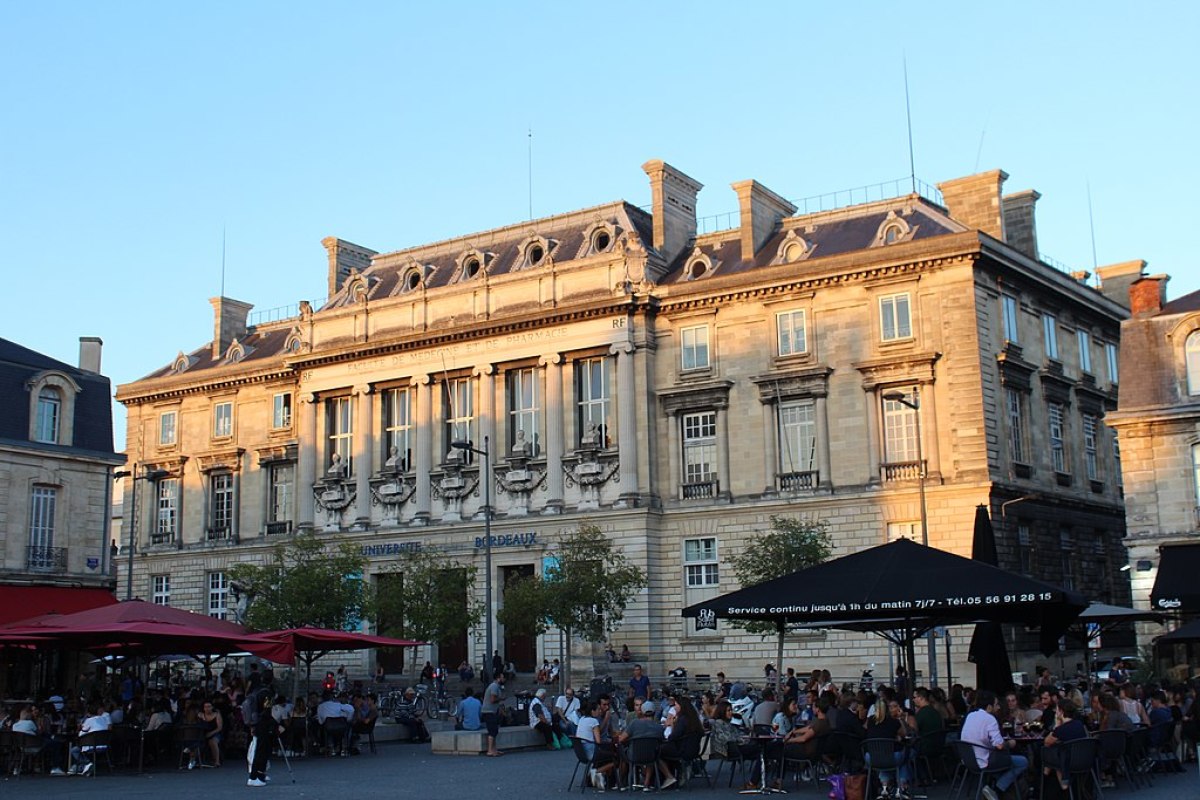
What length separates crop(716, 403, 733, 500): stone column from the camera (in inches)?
1794

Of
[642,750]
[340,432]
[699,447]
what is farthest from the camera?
[340,432]

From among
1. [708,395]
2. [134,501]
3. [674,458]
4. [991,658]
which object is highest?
[708,395]

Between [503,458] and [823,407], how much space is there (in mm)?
12520

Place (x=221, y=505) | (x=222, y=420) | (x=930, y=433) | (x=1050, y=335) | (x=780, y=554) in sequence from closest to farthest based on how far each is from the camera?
(x=780, y=554) → (x=930, y=433) → (x=1050, y=335) → (x=221, y=505) → (x=222, y=420)

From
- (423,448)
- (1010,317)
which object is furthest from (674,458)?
(1010,317)

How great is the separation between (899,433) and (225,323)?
3612cm

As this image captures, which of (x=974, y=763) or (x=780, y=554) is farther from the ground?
(x=780, y=554)

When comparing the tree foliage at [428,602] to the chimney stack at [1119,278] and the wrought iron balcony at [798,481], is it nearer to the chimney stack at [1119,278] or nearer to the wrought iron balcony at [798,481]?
the wrought iron balcony at [798,481]

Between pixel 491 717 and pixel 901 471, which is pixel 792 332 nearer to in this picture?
pixel 901 471

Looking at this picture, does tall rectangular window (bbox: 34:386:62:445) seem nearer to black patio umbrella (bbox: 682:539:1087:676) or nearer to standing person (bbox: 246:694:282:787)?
standing person (bbox: 246:694:282:787)

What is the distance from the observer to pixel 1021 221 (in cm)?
4872

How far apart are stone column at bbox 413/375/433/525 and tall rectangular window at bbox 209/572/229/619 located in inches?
479

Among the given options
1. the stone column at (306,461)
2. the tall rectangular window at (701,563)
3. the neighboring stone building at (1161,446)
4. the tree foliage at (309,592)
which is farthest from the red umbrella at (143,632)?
the stone column at (306,461)

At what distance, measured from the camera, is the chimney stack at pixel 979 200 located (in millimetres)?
45344
